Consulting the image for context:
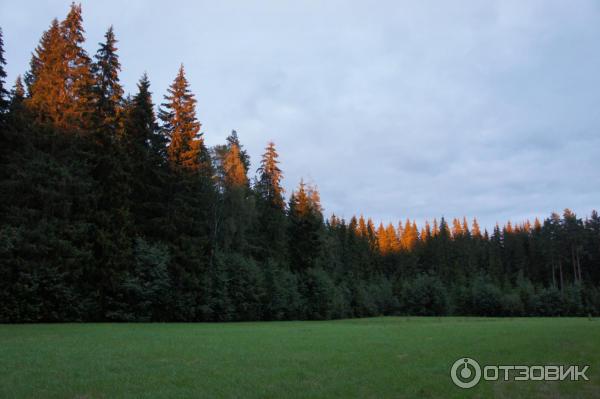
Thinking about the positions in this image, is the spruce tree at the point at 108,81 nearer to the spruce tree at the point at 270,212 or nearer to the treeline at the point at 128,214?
the treeline at the point at 128,214

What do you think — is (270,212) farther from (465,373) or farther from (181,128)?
(465,373)

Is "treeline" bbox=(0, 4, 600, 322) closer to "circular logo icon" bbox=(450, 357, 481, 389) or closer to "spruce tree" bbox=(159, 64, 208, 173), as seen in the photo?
"spruce tree" bbox=(159, 64, 208, 173)

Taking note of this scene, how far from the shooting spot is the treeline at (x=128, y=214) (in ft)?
100

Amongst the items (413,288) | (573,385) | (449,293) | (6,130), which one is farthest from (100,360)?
(449,293)

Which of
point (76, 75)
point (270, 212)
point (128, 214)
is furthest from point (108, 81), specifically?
point (270, 212)

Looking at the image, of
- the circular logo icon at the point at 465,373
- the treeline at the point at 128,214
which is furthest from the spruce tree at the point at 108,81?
the circular logo icon at the point at 465,373

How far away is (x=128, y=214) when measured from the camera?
1443 inches

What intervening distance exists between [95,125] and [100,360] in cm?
2868

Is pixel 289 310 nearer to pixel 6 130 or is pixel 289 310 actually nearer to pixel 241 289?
pixel 241 289

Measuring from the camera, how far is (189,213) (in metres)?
42.9
